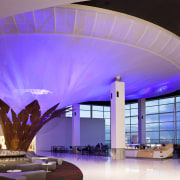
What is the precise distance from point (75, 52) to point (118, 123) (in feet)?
21.6

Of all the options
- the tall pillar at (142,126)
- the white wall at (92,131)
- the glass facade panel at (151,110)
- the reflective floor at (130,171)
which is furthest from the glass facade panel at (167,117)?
the reflective floor at (130,171)

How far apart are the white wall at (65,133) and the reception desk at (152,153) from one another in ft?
44.4

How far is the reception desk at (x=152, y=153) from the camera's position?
18.9 metres

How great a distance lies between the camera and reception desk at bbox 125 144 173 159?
18.9m

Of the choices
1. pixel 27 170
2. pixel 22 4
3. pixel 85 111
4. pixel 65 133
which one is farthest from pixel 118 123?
pixel 85 111

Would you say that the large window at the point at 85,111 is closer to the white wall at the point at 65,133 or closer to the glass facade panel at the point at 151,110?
the white wall at the point at 65,133

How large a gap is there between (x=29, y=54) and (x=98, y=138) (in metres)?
22.2

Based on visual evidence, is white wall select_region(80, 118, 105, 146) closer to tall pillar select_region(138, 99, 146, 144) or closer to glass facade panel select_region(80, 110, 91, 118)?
glass facade panel select_region(80, 110, 91, 118)

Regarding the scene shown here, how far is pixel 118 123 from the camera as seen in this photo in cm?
1856

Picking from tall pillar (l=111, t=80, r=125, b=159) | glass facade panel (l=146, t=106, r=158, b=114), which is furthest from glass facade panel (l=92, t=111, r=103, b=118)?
tall pillar (l=111, t=80, r=125, b=159)

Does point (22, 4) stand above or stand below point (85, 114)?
above

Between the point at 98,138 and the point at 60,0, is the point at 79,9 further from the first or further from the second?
the point at 98,138

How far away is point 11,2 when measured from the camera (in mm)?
2934

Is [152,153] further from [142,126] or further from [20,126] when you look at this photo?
[142,126]
